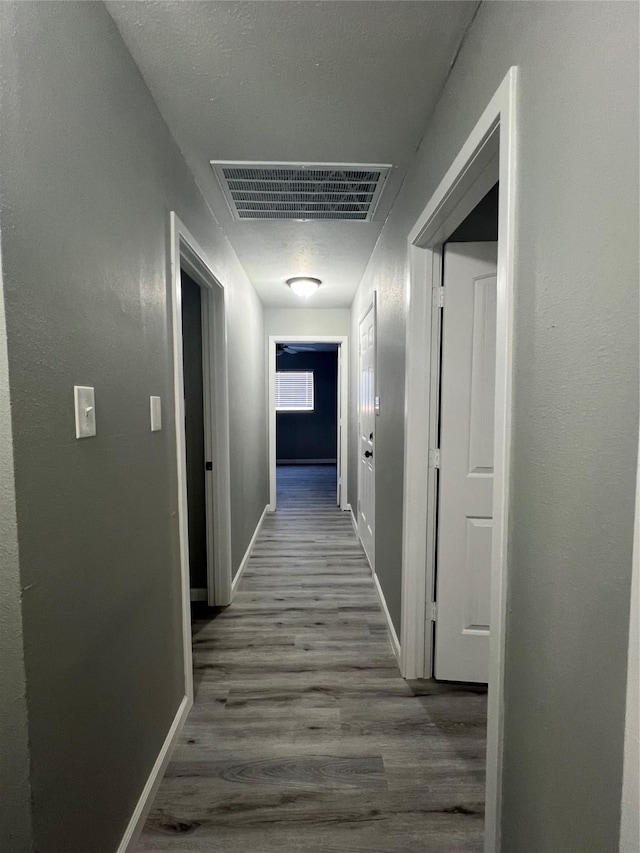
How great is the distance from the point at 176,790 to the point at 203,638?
0.89 m

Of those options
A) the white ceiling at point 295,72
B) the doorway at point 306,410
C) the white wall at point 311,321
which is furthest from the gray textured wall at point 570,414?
the doorway at point 306,410

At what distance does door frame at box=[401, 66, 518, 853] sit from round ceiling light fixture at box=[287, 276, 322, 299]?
70.0 inches

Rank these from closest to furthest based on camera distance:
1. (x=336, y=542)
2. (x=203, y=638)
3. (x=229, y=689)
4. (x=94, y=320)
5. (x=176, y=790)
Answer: (x=94, y=320)
(x=176, y=790)
(x=229, y=689)
(x=203, y=638)
(x=336, y=542)

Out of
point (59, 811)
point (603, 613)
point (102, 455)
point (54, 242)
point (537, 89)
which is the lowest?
point (59, 811)

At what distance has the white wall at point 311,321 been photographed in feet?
15.0

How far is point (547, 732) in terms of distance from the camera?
0.81m

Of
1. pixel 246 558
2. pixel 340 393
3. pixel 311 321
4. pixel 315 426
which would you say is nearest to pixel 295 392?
pixel 315 426

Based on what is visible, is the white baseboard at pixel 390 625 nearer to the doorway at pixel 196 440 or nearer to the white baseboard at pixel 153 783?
the white baseboard at pixel 153 783

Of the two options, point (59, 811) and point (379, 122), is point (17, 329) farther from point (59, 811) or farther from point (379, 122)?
point (379, 122)

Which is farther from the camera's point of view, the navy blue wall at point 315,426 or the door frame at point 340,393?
the navy blue wall at point 315,426

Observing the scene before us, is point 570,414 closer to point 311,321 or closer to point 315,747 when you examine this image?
point 315,747

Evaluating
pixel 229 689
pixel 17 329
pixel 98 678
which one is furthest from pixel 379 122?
pixel 229 689

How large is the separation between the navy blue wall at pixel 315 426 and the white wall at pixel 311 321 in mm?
3553

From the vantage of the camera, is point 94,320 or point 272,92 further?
point 272,92
